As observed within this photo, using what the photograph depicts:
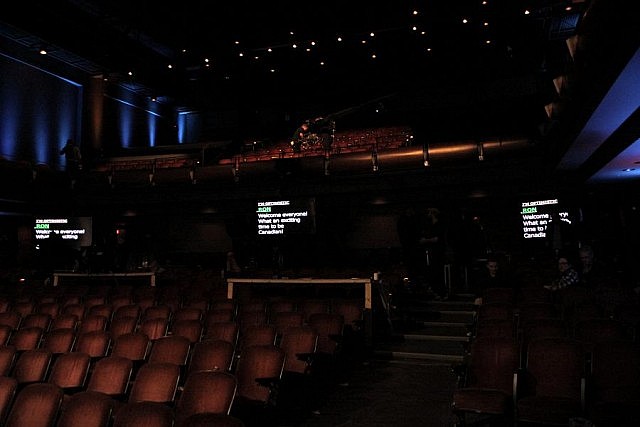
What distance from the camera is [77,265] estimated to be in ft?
36.9

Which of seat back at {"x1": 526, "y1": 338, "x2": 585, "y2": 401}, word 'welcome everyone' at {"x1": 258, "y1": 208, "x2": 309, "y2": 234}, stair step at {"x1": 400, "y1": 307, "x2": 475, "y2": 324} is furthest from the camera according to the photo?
word 'welcome everyone' at {"x1": 258, "y1": 208, "x2": 309, "y2": 234}

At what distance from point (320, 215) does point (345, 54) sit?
648cm

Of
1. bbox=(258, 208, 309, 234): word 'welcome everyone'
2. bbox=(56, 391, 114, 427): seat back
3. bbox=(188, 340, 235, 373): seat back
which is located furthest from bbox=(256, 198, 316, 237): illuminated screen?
bbox=(56, 391, 114, 427): seat back

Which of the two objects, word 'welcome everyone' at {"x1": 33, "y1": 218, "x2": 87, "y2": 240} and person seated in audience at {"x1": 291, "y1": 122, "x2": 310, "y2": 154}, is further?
person seated in audience at {"x1": 291, "y1": 122, "x2": 310, "y2": 154}

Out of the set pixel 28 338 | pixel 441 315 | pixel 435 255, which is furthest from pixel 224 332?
pixel 435 255

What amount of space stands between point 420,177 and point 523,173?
2.41 m

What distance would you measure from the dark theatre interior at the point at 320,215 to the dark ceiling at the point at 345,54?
0.31 ft

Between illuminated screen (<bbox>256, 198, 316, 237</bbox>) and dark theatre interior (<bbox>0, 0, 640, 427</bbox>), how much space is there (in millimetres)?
59

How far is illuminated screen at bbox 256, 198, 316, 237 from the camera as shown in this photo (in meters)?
13.1

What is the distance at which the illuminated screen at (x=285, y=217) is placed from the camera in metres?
13.1

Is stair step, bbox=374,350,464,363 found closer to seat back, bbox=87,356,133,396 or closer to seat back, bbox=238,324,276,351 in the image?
seat back, bbox=238,324,276,351

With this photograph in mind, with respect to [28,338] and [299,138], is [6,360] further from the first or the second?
[299,138]

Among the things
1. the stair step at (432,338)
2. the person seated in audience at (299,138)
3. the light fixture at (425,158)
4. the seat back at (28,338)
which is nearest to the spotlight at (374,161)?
the light fixture at (425,158)

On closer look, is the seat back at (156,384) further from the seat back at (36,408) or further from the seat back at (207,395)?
the seat back at (36,408)
